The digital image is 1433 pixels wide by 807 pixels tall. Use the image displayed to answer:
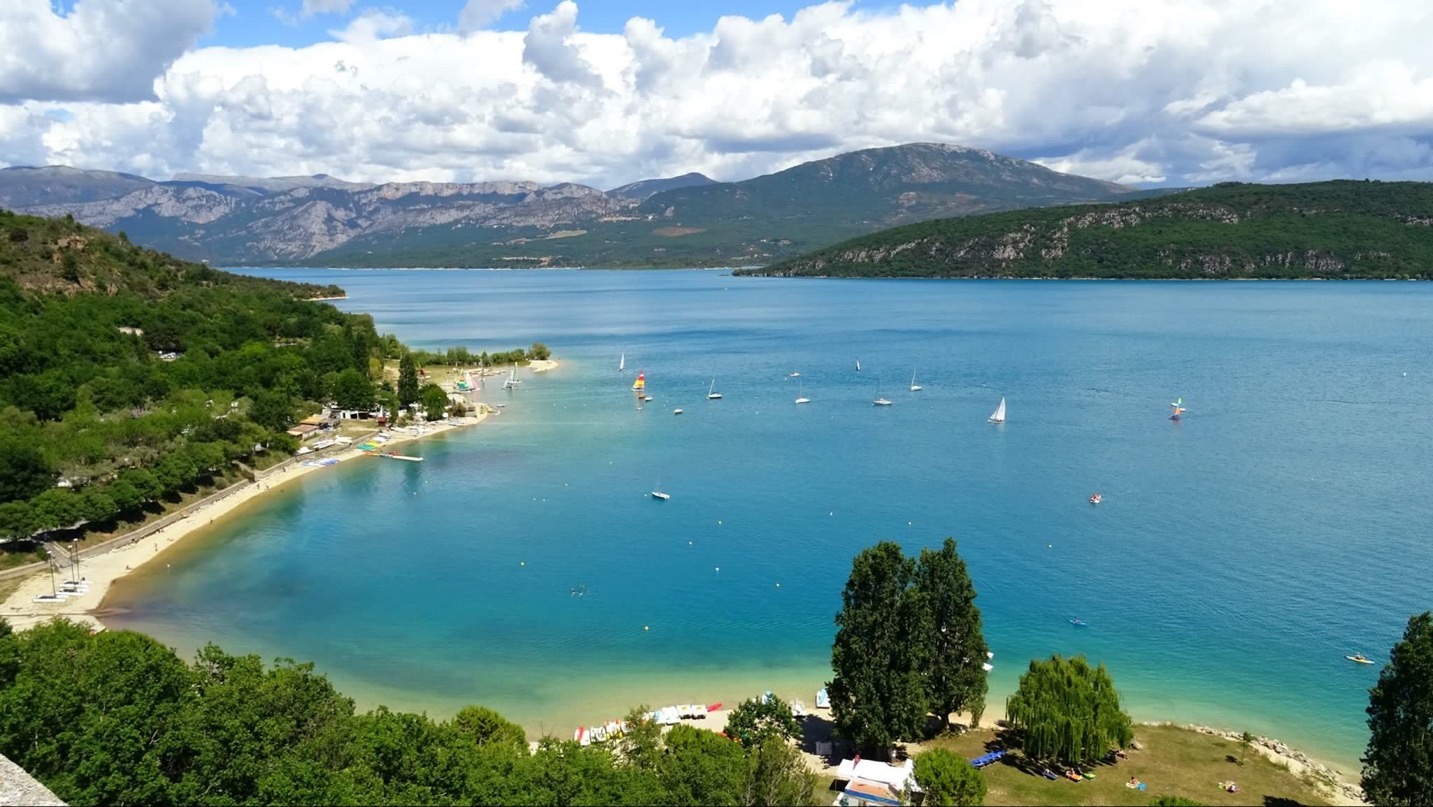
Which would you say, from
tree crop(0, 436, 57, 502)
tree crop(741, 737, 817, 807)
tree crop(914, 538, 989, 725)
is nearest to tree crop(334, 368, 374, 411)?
tree crop(0, 436, 57, 502)

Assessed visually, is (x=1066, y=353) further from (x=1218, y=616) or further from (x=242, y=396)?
(x=242, y=396)

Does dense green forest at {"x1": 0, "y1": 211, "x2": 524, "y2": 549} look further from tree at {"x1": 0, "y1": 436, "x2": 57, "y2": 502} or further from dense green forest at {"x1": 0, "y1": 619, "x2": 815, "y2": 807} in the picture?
dense green forest at {"x1": 0, "y1": 619, "x2": 815, "y2": 807}

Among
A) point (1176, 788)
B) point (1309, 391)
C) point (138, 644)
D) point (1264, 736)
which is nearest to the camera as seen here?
point (1176, 788)

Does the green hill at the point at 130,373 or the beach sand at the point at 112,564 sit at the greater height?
the green hill at the point at 130,373

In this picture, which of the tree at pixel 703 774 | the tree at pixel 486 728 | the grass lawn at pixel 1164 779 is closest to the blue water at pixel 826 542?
the grass lawn at pixel 1164 779

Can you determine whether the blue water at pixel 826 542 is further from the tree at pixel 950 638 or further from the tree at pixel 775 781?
the tree at pixel 775 781

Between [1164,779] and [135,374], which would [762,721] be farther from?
[135,374]

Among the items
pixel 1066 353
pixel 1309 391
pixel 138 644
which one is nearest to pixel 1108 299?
pixel 1066 353

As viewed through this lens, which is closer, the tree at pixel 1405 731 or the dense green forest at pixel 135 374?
the tree at pixel 1405 731
